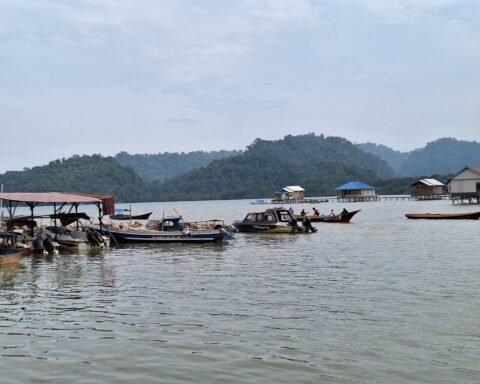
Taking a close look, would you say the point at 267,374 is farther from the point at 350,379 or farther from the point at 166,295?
the point at 166,295

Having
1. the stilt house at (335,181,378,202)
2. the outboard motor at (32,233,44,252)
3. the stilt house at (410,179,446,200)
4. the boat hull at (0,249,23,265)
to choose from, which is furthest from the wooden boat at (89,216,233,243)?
the stilt house at (335,181,378,202)

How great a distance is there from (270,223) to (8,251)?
80.5ft

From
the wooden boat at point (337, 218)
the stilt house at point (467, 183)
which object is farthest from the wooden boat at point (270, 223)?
the stilt house at point (467, 183)

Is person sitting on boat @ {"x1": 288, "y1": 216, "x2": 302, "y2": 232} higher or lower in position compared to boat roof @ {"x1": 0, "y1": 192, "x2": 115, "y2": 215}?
lower

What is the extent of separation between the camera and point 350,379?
972 cm

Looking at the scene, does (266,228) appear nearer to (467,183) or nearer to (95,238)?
(95,238)

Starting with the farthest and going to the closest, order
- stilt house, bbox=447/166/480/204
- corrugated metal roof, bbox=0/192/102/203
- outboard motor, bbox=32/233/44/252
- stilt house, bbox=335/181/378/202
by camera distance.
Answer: stilt house, bbox=335/181/378/202, stilt house, bbox=447/166/480/204, corrugated metal roof, bbox=0/192/102/203, outboard motor, bbox=32/233/44/252

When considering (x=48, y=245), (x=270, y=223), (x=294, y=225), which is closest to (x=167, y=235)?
(x=48, y=245)

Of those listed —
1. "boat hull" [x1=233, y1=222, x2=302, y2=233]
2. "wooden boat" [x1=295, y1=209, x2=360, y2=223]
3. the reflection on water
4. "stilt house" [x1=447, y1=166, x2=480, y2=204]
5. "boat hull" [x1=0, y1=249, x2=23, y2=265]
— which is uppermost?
"stilt house" [x1=447, y1=166, x2=480, y2=204]

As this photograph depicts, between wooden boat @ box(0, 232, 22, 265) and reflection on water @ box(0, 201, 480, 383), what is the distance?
25.2 inches

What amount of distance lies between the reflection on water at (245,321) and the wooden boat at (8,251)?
2.10ft

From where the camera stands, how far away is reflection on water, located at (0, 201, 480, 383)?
33.9 ft

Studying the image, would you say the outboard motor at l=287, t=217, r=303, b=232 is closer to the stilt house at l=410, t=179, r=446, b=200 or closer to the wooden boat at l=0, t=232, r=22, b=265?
the wooden boat at l=0, t=232, r=22, b=265

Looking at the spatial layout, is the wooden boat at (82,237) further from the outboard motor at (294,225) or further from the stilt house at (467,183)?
the stilt house at (467,183)
